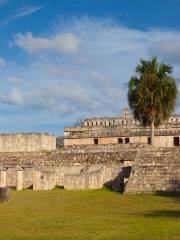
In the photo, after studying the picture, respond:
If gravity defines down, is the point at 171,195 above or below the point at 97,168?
below

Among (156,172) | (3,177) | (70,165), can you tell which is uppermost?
(70,165)

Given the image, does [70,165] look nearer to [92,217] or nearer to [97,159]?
[97,159]

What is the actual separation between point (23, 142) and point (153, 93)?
37.8ft

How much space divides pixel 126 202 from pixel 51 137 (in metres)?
21.8

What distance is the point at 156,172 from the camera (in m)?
24.8

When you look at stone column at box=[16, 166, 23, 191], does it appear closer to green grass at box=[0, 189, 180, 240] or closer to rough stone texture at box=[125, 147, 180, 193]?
green grass at box=[0, 189, 180, 240]

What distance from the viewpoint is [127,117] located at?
157 feet

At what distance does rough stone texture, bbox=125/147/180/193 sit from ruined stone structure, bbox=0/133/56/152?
14.0m

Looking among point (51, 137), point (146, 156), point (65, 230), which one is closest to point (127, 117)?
point (51, 137)

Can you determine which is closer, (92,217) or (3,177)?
(92,217)

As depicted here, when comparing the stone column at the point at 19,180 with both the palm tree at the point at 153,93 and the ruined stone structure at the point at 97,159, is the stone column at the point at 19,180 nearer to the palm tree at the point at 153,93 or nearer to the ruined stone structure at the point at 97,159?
the ruined stone structure at the point at 97,159

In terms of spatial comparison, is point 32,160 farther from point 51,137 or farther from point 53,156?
point 51,137

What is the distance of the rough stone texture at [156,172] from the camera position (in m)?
23.7

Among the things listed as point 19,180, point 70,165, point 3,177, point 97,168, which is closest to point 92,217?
point 97,168
